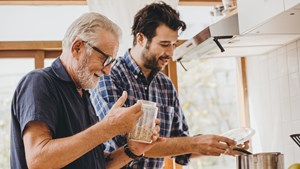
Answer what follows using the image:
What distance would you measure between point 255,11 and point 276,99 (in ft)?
2.65

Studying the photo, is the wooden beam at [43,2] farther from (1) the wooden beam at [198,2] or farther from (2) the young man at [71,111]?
(2) the young man at [71,111]

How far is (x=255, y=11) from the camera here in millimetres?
2059

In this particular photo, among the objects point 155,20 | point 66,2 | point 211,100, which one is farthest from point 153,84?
point 211,100

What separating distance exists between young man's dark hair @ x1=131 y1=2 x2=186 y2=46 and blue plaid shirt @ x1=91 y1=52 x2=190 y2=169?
147 mm

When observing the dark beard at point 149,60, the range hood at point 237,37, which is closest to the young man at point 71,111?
the dark beard at point 149,60

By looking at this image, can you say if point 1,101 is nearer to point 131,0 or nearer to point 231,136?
point 131,0

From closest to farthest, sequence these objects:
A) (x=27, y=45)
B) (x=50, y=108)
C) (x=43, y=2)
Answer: (x=50, y=108) < (x=27, y=45) < (x=43, y=2)

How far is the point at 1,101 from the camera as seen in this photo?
9.45ft

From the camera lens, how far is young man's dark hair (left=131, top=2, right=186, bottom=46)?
2.24 m

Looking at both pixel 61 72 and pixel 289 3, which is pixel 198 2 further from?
pixel 61 72

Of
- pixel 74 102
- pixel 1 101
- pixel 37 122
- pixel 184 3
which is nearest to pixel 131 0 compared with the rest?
pixel 184 3

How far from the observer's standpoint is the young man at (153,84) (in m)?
2.12

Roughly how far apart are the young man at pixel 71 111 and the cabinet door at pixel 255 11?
25.5 inches

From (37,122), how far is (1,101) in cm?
159
